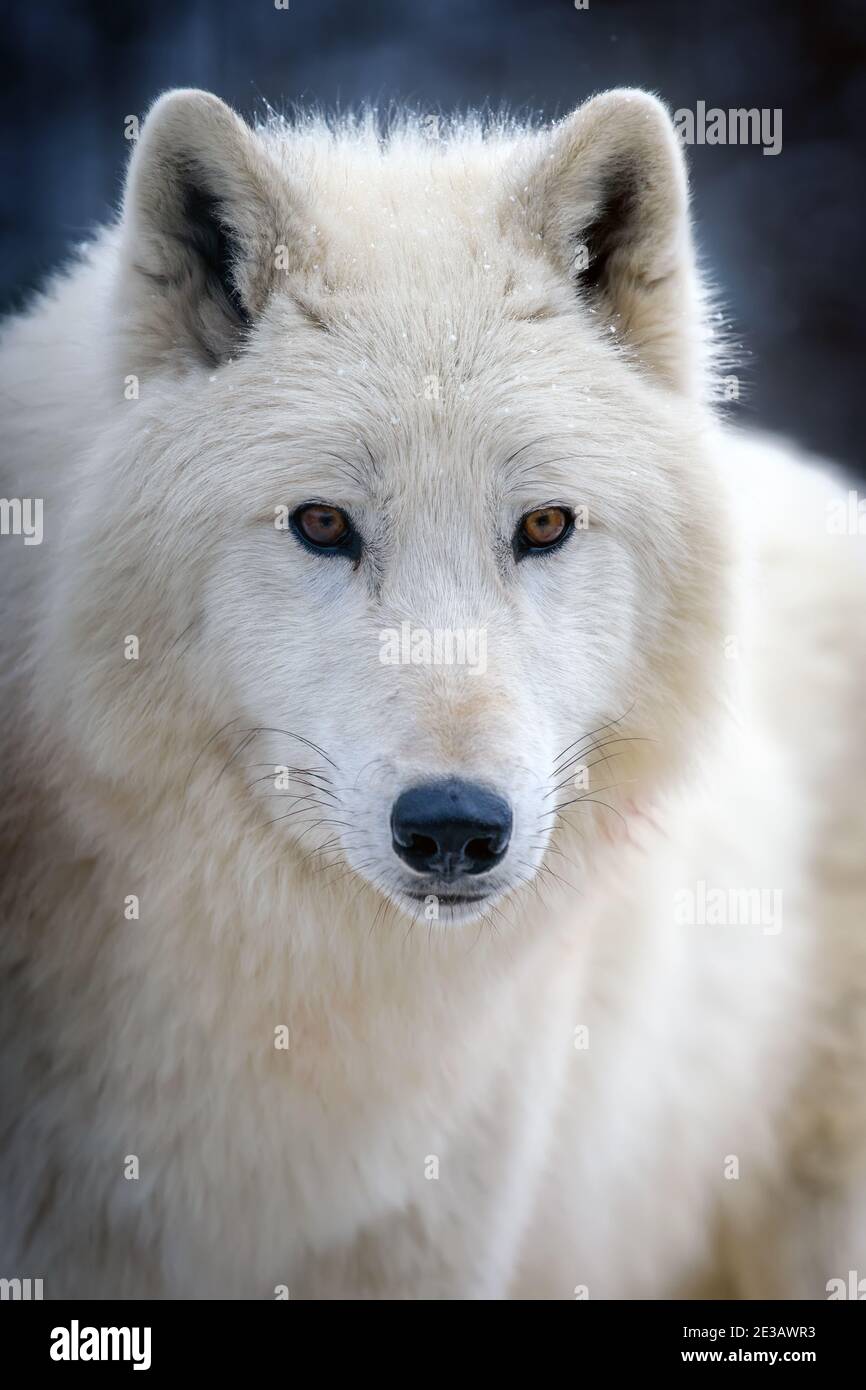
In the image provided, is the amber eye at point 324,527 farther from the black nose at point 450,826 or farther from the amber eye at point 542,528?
the black nose at point 450,826

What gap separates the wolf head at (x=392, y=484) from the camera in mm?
2051

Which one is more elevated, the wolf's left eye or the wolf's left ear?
the wolf's left ear

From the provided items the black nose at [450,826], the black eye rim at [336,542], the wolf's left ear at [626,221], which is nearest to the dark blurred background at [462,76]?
the wolf's left ear at [626,221]

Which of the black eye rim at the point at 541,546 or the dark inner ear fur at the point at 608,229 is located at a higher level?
the dark inner ear fur at the point at 608,229

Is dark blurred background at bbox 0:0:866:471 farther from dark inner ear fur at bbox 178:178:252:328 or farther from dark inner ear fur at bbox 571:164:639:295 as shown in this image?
dark inner ear fur at bbox 178:178:252:328

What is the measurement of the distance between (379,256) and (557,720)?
87 centimetres

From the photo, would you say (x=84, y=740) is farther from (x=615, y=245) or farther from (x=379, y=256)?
(x=615, y=245)

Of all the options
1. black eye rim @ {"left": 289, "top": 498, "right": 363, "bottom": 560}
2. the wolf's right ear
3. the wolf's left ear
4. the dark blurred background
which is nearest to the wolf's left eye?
black eye rim @ {"left": 289, "top": 498, "right": 363, "bottom": 560}

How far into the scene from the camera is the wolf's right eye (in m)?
2.11

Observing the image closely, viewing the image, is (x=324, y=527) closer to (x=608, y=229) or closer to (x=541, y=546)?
(x=541, y=546)

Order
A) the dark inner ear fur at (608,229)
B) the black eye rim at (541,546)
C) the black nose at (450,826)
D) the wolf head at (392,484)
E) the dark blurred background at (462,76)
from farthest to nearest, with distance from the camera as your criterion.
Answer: the dark blurred background at (462,76) < the dark inner ear fur at (608,229) < the black eye rim at (541,546) < the wolf head at (392,484) < the black nose at (450,826)

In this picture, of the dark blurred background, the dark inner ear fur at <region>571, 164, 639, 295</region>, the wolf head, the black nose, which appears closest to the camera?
the black nose
